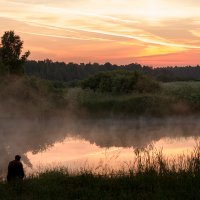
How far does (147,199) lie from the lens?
11.6 meters

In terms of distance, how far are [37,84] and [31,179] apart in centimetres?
3087

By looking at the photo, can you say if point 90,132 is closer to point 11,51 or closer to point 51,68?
point 11,51

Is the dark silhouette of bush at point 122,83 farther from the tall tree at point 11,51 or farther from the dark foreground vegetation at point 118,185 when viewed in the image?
the dark foreground vegetation at point 118,185

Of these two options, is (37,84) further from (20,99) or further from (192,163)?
(192,163)

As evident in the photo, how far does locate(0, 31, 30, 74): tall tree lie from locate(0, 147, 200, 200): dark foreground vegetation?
2977 cm

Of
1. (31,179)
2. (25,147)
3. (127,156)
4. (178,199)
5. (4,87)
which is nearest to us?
(178,199)

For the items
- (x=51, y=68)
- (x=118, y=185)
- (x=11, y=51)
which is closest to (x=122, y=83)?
(x=11, y=51)

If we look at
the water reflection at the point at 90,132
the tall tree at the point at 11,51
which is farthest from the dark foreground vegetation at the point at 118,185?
the tall tree at the point at 11,51

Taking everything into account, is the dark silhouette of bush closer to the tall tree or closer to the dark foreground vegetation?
the tall tree

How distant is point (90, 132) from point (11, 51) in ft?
44.0

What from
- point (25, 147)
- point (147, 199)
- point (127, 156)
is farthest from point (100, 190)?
point (25, 147)

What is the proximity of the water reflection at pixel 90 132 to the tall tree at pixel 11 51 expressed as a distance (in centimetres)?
610

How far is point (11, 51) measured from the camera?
1706 inches

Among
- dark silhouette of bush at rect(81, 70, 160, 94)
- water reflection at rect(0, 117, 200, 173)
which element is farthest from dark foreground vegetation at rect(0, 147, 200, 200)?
dark silhouette of bush at rect(81, 70, 160, 94)
